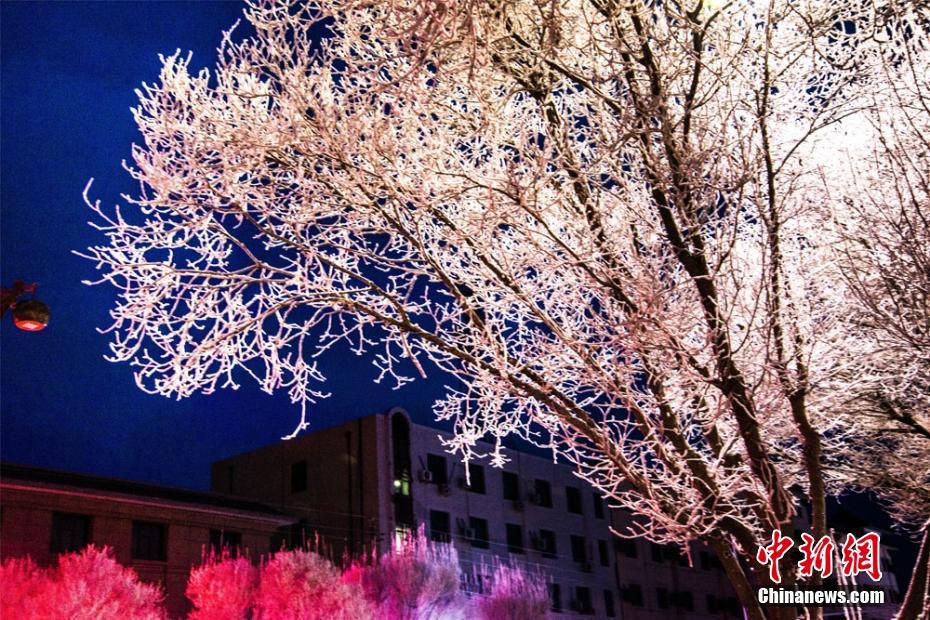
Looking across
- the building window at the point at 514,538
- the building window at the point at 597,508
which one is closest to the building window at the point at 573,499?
the building window at the point at 597,508

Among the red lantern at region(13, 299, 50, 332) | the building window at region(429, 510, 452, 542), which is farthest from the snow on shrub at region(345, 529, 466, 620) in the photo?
the red lantern at region(13, 299, 50, 332)

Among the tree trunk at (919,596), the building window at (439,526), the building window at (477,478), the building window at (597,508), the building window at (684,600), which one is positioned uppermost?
the building window at (477,478)

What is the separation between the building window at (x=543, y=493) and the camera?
131ft

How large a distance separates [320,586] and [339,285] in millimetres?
19235

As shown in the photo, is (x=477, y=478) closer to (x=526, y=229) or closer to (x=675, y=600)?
(x=675, y=600)

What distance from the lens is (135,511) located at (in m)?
23.6

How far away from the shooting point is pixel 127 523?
920 inches

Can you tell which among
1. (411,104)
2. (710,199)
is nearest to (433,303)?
(411,104)

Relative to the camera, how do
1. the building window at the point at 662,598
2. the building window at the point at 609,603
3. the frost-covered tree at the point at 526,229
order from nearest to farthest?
1. the frost-covered tree at the point at 526,229
2. the building window at the point at 609,603
3. the building window at the point at 662,598

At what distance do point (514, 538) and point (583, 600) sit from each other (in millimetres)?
5057

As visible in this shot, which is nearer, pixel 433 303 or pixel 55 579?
pixel 433 303

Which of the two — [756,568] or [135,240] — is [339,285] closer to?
[135,240]

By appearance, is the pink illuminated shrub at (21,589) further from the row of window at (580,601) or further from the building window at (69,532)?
the row of window at (580,601)

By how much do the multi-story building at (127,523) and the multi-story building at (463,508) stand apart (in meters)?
4.23
